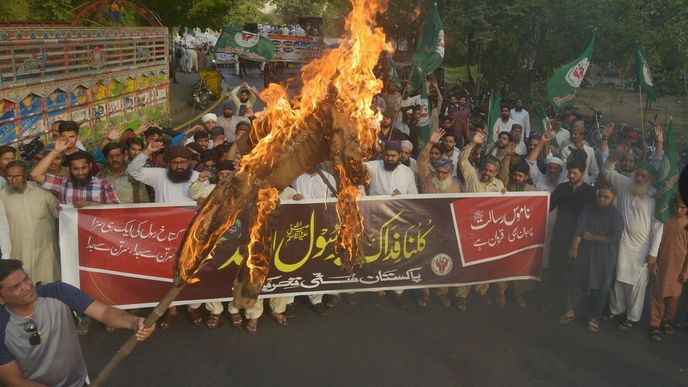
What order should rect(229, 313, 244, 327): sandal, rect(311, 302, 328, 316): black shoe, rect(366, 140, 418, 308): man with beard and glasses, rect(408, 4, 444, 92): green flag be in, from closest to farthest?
rect(229, 313, 244, 327): sandal < rect(311, 302, 328, 316): black shoe < rect(366, 140, 418, 308): man with beard and glasses < rect(408, 4, 444, 92): green flag

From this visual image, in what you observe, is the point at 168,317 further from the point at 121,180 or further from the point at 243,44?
the point at 243,44

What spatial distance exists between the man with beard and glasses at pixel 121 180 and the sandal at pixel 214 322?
1482mm

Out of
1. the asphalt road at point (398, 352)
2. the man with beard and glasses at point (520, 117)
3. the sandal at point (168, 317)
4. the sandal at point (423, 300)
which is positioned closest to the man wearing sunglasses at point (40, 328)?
the asphalt road at point (398, 352)

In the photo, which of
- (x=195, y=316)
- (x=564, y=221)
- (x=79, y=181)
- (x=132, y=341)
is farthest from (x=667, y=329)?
(x=79, y=181)

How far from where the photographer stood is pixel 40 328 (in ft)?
10.9

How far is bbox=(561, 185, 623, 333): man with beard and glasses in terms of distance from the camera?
621 cm

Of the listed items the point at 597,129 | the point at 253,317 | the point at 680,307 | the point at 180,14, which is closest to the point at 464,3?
the point at 597,129

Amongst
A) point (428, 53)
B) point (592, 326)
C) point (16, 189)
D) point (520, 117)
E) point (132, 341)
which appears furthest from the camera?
point (520, 117)

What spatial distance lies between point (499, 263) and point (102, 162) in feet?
17.1

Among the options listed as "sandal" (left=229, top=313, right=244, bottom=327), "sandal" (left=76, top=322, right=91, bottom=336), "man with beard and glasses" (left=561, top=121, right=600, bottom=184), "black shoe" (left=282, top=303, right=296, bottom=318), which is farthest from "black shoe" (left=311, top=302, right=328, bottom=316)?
"man with beard and glasses" (left=561, top=121, right=600, bottom=184)

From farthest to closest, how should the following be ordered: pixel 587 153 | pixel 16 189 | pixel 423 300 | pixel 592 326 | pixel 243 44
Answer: pixel 243 44 < pixel 587 153 < pixel 423 300 < pixel 592 326 < pixel 16 189

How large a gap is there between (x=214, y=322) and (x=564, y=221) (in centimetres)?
413

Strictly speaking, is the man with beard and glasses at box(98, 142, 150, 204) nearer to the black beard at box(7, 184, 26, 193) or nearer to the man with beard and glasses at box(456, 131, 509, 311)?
the black beard at box(7, 184, 26, 193)

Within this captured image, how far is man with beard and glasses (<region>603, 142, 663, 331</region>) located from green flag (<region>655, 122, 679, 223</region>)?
0.07 m
